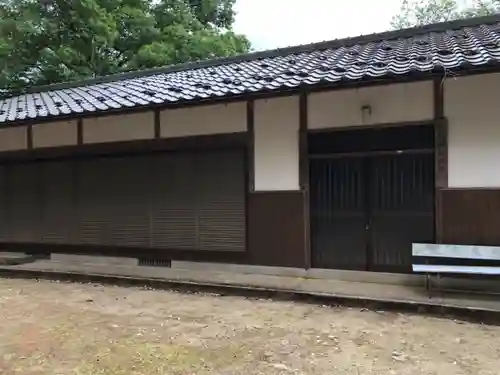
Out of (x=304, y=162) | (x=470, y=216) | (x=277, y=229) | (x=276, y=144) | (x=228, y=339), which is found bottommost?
(x=228, y=339)

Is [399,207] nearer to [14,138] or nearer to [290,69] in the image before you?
[290,69]

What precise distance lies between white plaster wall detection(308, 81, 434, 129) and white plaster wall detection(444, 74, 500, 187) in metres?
0.31

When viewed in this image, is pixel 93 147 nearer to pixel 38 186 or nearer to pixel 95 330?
pixel 38 186

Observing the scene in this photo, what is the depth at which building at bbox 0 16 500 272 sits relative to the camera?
641cm

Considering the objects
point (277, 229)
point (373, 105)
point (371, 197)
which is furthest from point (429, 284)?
point (373, 105)

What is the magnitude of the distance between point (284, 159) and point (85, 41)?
12918 millimetres

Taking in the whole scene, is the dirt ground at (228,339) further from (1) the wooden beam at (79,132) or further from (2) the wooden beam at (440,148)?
(1) the wooden beam at (79,132)

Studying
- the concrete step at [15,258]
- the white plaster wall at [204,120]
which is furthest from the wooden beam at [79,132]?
the concrete step at [15,258]

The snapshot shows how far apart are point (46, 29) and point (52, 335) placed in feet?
48.7

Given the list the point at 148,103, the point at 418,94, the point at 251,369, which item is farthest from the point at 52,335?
the point at 418,94

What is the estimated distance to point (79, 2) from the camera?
16.6m

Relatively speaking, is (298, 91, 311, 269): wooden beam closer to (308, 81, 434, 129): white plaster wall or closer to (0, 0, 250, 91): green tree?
(308, 81, 434, 129): white plaster wall

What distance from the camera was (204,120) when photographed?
8.19 m

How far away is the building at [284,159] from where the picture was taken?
641 cm
